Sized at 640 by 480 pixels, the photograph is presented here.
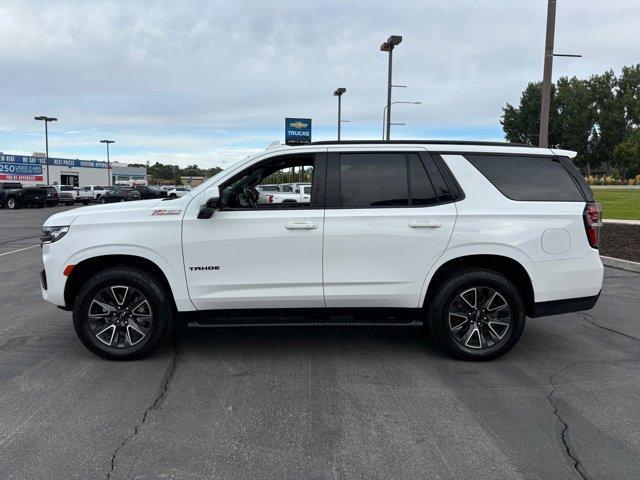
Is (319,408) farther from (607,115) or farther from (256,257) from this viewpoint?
(607,115)

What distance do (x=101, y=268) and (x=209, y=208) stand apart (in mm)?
1198

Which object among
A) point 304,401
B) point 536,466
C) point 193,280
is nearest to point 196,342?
point 193,280

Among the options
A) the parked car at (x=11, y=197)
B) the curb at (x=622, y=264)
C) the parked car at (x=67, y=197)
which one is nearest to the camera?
the curb at (x=622, y=264)

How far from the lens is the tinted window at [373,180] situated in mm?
4715

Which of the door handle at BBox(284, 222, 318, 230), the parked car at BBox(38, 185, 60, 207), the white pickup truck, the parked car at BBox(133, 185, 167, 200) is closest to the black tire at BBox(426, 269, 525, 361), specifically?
the door handle at BBox(284, 222, 318, 230)

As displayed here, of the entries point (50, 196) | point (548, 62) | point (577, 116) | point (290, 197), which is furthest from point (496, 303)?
point (577, 116)

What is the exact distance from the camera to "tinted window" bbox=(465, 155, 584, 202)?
15.8ft

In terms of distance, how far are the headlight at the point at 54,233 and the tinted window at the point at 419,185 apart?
122 inches

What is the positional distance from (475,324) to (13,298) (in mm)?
6239

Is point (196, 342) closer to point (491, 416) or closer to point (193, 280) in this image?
point (193, 280)

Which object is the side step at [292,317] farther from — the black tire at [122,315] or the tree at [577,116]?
the tree at [577,116]

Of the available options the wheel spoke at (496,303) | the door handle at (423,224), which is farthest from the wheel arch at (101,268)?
the wheel spoke at (496,303)

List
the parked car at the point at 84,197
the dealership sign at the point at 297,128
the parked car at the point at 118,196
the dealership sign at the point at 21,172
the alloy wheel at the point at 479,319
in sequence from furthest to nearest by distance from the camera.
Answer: the dealership sign at the point at 21,172
the parked car at the point at 84,197
the parked car at the point at 118,196
the dealership sign at the point at 297,128
the alloy wheel at the point at 479,319

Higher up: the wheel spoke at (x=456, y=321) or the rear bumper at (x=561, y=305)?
the rear bumper at (x=561, y=305)
